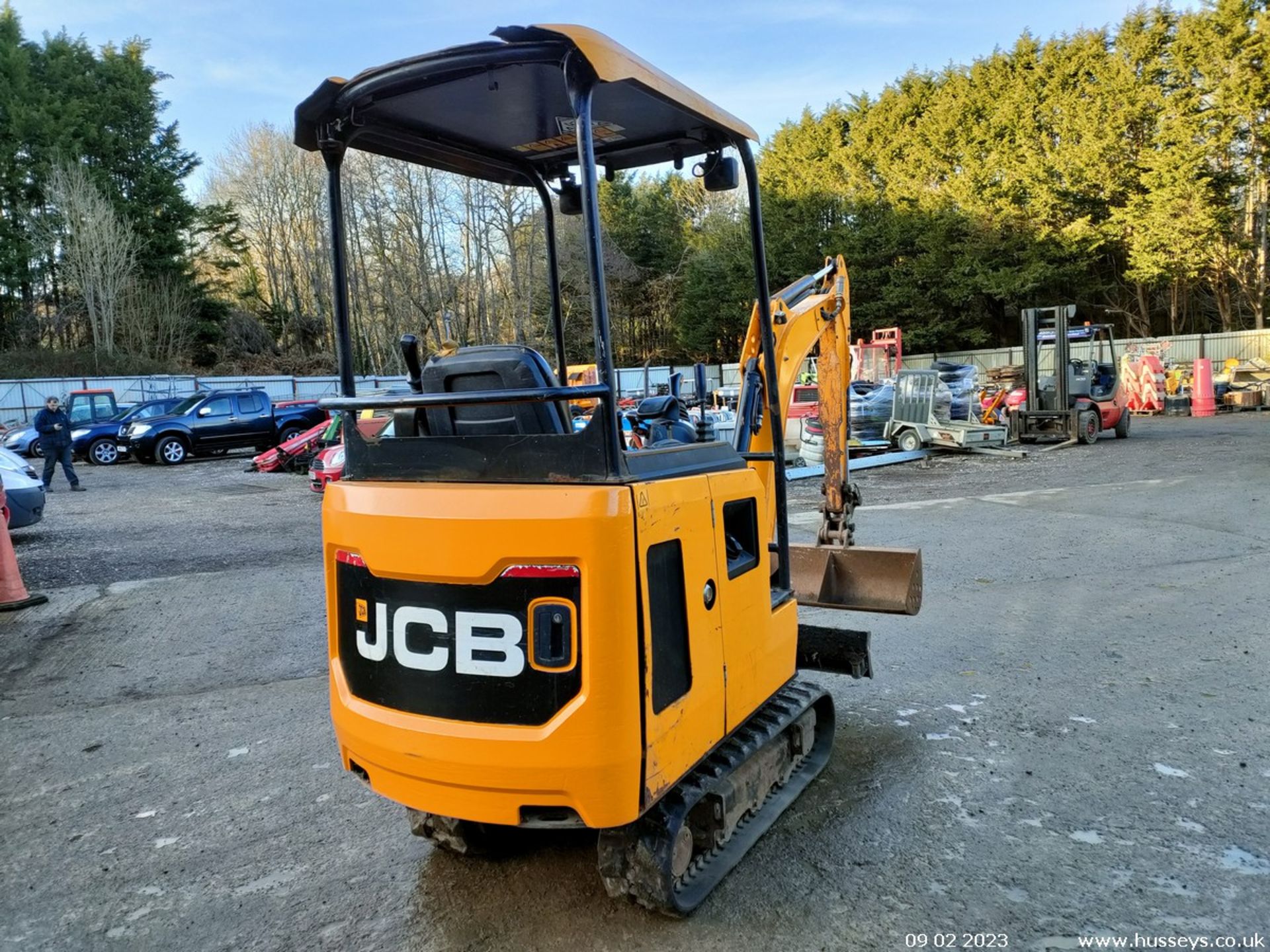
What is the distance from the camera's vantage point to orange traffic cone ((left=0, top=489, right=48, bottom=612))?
7305 millimetres

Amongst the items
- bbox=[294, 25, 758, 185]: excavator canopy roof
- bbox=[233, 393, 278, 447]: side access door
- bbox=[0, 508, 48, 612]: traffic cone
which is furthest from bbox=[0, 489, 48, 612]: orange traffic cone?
bbox=[233, 393, 278, 447]: side access door

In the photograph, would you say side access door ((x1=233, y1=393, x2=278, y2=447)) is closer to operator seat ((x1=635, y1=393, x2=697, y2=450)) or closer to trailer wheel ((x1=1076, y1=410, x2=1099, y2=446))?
trailer wheel ((x1=1076, y1=410, x2=1099, y2=446))

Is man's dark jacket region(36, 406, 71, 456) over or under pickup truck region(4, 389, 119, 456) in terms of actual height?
under

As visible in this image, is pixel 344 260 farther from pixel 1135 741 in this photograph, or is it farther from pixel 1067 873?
pixel 1135 741

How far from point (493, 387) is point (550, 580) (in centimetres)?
74

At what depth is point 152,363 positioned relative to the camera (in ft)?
122

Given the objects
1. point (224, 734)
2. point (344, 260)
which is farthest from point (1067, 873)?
point (224, 734)

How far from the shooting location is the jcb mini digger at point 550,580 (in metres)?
2.45

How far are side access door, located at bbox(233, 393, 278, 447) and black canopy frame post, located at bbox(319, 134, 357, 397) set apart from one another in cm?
2151

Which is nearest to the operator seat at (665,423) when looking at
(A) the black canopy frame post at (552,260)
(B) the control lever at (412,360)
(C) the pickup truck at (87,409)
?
(A) the black canopy frame post at (552,260)

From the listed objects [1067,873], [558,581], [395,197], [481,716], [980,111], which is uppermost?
[980,111]

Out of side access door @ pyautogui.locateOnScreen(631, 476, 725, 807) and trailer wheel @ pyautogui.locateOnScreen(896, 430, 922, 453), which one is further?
trailer wheel @ pyautogui.locateOnScreen(896, 430, 922, 453)

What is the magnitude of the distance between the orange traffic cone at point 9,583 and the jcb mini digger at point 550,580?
5.80 metres

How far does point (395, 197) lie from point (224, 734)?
10.9ft
